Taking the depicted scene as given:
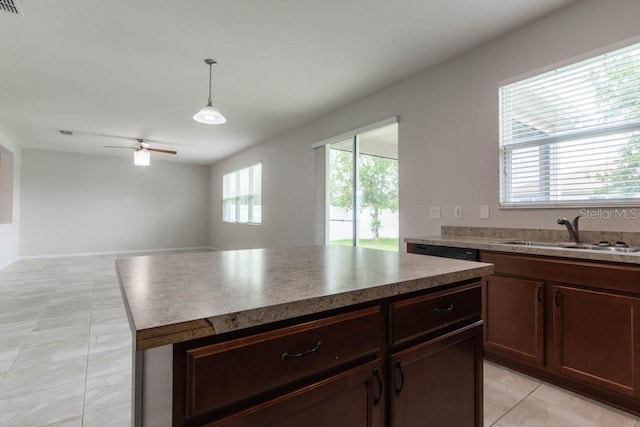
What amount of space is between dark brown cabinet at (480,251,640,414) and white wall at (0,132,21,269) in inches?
323

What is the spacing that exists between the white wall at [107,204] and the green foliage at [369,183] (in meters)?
6.36

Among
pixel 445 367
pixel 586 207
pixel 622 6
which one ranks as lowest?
pixel 445 367

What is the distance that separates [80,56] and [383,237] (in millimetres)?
3860

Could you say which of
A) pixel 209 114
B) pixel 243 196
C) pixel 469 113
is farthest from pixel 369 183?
pixel 243 196

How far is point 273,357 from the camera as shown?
75cm

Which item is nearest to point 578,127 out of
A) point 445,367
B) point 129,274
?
point 445,367

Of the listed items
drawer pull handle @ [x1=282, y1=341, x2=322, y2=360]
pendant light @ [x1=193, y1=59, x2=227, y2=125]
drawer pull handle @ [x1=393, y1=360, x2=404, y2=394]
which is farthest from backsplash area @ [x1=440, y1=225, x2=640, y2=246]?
pendant light @ [x1=193, y1=59, x2=227, y2=125]

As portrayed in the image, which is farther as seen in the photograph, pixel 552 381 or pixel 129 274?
pixel 552 381

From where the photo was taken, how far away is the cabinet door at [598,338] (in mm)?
1686

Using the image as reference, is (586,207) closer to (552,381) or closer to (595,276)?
(595,276)

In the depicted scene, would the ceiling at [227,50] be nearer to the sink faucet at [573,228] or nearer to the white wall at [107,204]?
the sink faucet at [573,228]

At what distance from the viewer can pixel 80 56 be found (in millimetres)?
3084

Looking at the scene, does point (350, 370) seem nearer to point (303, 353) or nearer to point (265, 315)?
point (303, 353)

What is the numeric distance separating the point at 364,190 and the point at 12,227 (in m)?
7.69
